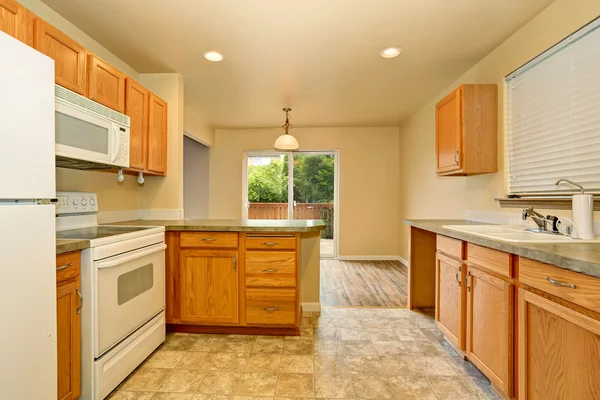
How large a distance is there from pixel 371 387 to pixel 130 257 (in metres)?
1.69

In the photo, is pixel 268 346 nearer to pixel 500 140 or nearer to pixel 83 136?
pixel 83 136

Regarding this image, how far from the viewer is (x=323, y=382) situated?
182cm

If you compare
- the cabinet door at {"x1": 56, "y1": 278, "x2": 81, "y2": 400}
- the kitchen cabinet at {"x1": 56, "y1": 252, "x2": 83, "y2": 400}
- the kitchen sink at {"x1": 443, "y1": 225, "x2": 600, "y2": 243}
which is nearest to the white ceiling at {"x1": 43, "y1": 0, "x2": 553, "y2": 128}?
the kitchen sink at {"x1": 443, "y1": 225, "x2": 600, "y2": 243}

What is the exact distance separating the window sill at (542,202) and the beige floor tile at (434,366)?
1275 millimetres

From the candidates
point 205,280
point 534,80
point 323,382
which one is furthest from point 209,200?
point 534,80

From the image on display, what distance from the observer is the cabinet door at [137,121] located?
2.38 m

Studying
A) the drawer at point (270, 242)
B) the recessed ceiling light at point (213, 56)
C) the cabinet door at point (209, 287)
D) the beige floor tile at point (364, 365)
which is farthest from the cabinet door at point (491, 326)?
the recessed ceiling light at point (213, 56)

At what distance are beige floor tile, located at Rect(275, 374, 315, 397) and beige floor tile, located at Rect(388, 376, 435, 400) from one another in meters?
0.50

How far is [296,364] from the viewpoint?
2012 millimetres

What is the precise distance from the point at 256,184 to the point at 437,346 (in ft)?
13.7

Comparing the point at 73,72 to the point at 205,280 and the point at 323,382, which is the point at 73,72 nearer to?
the point at 205,280

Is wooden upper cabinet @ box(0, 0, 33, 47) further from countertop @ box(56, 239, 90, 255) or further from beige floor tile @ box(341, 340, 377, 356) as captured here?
beige floor tile @ box(341, 340, 377, 356)

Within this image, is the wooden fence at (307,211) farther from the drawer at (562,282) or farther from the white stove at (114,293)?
the drawer at (562,282)

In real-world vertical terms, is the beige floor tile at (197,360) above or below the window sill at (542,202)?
below
